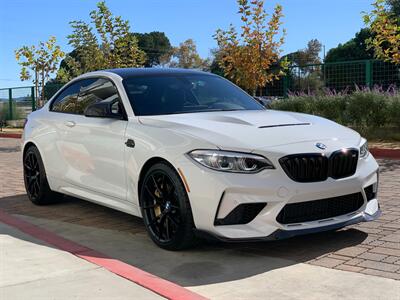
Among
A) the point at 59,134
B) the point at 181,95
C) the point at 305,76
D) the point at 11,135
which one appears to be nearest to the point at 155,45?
the point at 11,135

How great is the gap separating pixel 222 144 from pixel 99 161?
5.66ft

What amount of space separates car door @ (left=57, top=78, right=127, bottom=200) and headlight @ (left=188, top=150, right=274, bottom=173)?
3.87 feet

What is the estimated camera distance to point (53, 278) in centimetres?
411

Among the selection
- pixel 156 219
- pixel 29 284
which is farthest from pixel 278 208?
pixel 29 284

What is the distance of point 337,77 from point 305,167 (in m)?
12.5

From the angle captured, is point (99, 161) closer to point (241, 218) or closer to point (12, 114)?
point (241, 218)

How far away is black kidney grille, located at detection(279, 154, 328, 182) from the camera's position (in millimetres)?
4250

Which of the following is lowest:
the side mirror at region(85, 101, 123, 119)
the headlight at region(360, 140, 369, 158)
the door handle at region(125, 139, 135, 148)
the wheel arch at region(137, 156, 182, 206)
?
the wheel arch at region(137, 156, 182, 206)

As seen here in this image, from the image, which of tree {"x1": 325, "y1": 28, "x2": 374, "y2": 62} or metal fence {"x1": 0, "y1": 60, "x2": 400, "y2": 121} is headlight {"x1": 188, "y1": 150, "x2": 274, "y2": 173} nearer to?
metal fence {"x1": 0, "y1": 60, "x2": 400, "y2": 121}

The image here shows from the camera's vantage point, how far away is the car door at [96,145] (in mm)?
5281

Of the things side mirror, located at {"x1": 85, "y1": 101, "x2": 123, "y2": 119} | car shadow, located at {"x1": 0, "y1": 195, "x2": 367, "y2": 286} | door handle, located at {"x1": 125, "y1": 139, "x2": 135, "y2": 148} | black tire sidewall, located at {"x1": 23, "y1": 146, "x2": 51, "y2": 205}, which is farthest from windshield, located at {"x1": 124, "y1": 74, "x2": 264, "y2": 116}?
black tire sidewall, located at {"x1": 23, "y1": 146, "x2": 51, "y2": 205}

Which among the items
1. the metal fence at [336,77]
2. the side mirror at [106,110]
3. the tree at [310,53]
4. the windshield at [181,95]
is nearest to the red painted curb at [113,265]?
the side mirror at [106,110]

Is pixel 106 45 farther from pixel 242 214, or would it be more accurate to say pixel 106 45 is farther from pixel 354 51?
pixel 354 51

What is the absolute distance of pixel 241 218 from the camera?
427cm
